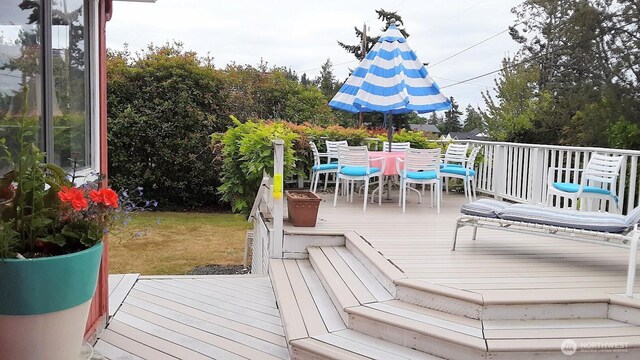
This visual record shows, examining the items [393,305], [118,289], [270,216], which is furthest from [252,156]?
[393,305]

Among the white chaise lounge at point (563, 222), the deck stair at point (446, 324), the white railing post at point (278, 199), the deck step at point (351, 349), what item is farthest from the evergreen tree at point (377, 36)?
the deck step at point (351, 349)

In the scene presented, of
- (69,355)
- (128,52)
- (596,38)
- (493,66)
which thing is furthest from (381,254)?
(493,66)

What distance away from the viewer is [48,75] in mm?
2377

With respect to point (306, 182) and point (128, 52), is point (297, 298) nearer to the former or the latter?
point (306, 182)

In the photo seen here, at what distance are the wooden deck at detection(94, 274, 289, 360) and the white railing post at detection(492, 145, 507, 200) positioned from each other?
412 cm

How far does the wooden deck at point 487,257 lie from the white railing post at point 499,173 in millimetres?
1769

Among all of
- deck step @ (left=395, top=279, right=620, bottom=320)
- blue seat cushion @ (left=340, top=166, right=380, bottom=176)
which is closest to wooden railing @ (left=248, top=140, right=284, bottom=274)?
blue seat cushion @ (left=340, top=166, right=380, bottom=176)

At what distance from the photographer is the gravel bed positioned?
6.35 metres

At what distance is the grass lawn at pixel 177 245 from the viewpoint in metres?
6.54

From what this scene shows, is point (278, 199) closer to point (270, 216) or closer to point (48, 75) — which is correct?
point (270, 216)

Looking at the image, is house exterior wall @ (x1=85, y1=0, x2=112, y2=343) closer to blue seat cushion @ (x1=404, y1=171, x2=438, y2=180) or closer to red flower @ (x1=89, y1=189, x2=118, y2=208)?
red flower @ (x1=89, y1=189, x2=118, y2=208)

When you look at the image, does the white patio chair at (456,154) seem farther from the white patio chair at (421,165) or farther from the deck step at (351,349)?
the deck step at (351,349)

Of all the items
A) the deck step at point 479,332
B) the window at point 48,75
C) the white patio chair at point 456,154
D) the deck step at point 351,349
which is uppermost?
the window at point 48,75

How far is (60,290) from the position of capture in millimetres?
1826
